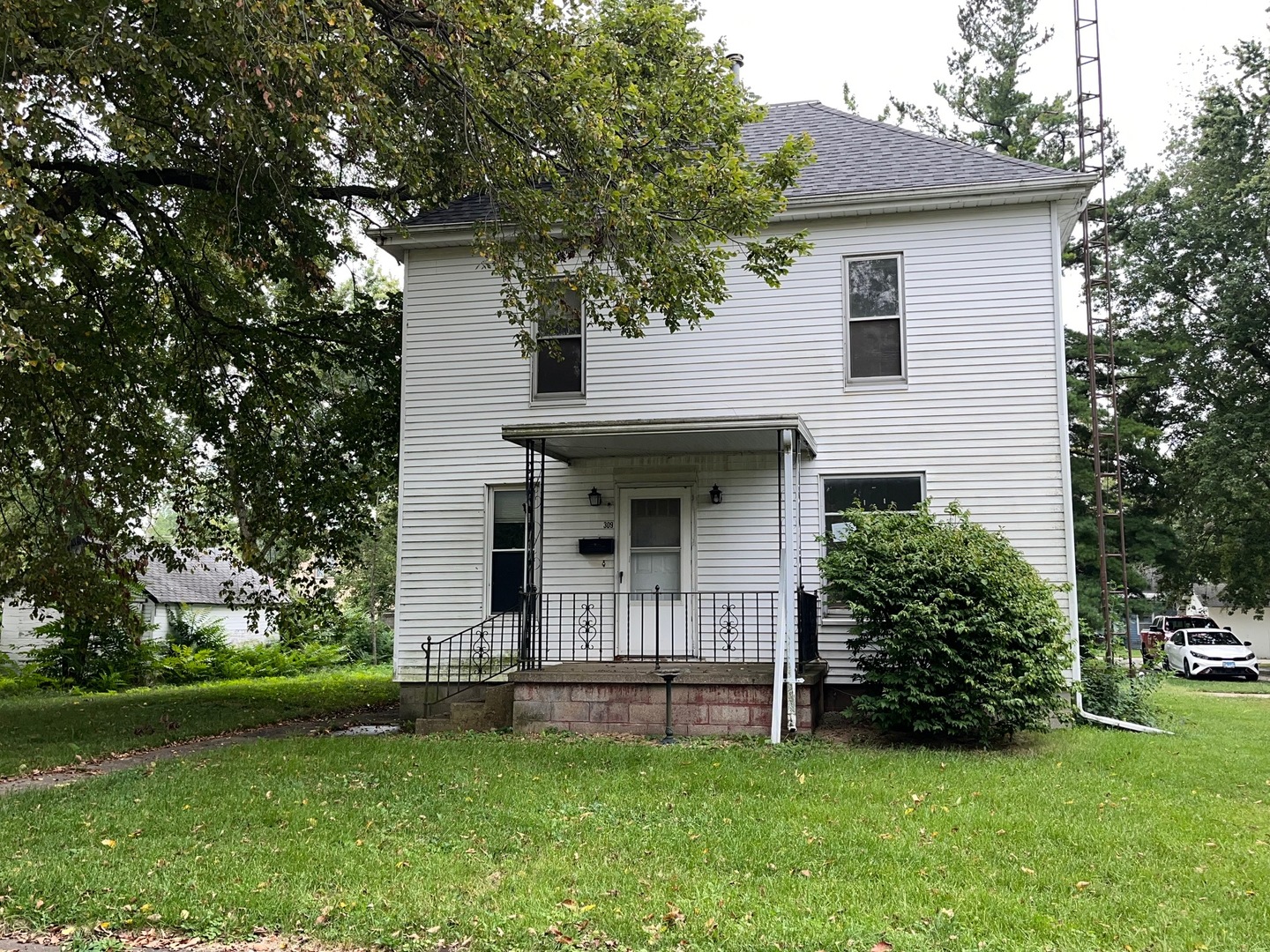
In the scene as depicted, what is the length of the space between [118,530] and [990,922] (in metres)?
10.4

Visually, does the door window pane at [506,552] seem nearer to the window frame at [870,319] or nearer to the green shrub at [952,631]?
the green shrub at [952,631]

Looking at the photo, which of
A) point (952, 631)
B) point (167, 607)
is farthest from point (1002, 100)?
point (167, 607)

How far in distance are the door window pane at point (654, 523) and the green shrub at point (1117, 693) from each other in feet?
17.0

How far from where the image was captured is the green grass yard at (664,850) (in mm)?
4617

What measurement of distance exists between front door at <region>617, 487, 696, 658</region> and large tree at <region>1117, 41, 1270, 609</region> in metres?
19.9

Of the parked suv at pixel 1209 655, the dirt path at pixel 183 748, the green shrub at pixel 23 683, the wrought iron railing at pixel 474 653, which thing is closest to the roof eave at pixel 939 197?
the wrought iron railing at pixel 474 653

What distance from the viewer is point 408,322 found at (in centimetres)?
1323

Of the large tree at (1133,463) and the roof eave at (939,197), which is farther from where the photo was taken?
the large tree at (1133,463)

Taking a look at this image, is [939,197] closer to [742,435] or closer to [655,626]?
[742,435]

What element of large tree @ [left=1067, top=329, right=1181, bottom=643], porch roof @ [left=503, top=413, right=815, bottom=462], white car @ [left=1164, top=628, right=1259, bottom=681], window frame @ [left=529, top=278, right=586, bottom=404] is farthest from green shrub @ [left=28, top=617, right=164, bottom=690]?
white car @ [left=1164, top=628, right=1259, bottom=681]

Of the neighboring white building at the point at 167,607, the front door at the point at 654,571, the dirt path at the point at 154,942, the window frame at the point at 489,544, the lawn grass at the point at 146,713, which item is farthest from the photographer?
the neighboring white building at the point at 167,607

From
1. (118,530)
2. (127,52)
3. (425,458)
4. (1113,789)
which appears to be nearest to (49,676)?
(118,530)

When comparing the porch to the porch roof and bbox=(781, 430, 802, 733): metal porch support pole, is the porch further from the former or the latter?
bbox=(781, 430, 802, 733): metal porch support pole

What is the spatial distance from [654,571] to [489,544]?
7.34 ft
